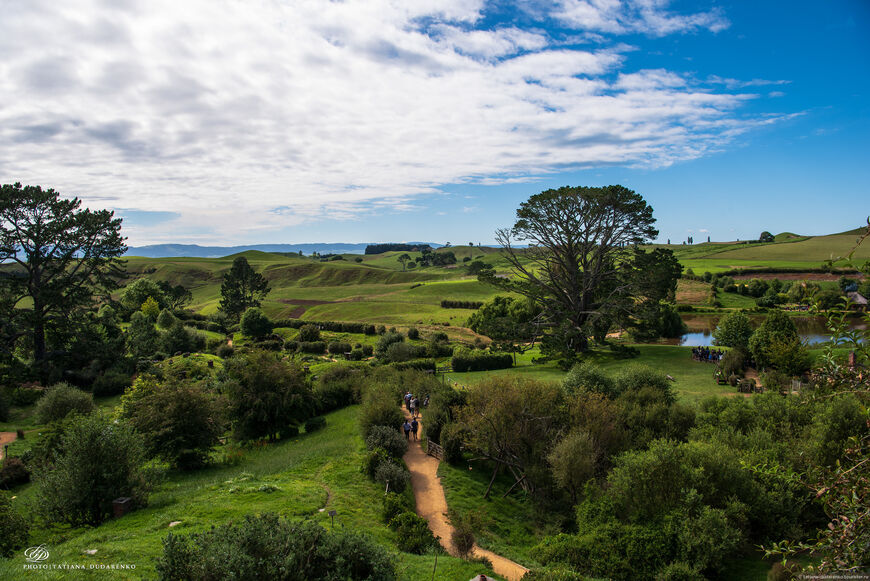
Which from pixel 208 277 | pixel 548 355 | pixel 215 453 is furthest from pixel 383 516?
pixel 208 277

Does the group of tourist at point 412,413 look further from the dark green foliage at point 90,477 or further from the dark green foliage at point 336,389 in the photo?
the dark green foliage at point 90,477

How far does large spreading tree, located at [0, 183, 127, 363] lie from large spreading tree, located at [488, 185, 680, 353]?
128 ft

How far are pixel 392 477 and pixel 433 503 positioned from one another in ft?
6.97

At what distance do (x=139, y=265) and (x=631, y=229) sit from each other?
157789mm

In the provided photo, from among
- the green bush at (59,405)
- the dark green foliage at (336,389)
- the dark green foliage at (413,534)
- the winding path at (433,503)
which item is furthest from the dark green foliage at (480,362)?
the green bush at (59,405)

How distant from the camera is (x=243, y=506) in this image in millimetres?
16094

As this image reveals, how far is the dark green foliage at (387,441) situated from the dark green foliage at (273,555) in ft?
37.6

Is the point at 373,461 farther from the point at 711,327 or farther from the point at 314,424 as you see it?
the point at 711,327

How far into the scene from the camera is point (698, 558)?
48.6 ft

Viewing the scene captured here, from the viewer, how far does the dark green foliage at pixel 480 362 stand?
1703 inches

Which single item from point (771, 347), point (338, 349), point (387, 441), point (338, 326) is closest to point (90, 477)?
point (387, 441)

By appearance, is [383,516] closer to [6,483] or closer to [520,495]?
[520,495]

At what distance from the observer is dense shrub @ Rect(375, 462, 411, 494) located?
20.0 metres

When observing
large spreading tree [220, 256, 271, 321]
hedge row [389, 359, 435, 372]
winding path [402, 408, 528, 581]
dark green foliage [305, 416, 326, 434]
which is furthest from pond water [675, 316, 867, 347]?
large spreading tree [220, 256, 271, 321]
